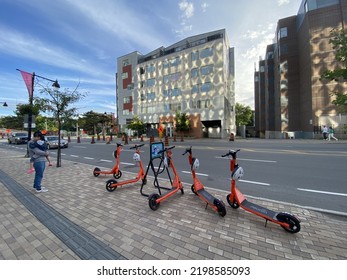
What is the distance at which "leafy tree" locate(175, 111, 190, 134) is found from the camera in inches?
1305

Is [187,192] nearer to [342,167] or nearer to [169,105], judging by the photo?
[342,167]

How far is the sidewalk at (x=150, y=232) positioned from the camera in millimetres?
2422

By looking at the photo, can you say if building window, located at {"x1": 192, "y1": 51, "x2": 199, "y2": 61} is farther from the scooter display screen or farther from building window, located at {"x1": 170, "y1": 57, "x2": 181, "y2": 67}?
the scooter display screen

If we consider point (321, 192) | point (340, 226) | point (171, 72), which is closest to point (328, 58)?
point (171, 72)

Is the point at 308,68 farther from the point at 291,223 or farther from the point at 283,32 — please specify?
the point at 291,223

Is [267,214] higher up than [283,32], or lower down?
lower down

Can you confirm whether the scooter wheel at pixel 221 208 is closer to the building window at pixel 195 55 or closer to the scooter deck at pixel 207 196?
the scooter deck at pixel 207 196

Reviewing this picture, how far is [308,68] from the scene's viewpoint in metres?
29.4

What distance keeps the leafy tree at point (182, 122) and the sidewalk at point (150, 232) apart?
29.0m

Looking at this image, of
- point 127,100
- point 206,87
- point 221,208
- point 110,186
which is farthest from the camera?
point 127,100

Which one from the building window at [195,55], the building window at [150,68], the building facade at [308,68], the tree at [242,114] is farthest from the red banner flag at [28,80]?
the tree at [242,114]

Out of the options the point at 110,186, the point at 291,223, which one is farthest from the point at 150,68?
the point at 291,223

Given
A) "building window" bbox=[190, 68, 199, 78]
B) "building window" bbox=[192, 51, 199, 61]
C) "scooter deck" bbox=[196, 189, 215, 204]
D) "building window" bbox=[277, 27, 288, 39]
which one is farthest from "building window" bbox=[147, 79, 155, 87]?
"scooter deck" bbox=[196, 189, 215, 204]

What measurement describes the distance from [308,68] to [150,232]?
37.5 metres
